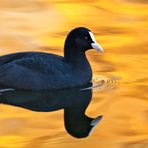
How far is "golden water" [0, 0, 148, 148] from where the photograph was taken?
9.80 meters

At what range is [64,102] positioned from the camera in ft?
36.8

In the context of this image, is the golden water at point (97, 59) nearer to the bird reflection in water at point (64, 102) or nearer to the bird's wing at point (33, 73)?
the bird reflection in water at point (64, 102)

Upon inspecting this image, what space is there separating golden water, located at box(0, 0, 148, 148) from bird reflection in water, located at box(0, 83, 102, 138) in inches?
4.5

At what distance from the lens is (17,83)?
457 inches

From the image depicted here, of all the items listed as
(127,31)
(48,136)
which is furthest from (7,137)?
(127,31)

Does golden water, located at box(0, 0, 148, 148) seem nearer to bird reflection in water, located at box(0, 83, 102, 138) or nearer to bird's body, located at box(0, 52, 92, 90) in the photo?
bird reflection in water, located at box(0, 83, 102, 138)

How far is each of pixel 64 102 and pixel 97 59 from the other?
1.96 m

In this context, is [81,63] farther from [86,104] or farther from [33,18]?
[33,18]

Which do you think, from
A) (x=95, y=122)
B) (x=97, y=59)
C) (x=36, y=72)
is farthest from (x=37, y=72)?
(x=97, y=59)

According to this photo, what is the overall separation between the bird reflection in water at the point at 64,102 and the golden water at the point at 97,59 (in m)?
0.11

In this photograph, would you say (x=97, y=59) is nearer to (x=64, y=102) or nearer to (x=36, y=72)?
(x=36, y=72)

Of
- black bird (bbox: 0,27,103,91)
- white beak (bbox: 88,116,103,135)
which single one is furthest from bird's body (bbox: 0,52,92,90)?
white beak (bbox: 88,116,103,135)

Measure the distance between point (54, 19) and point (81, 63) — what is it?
3.75 metres

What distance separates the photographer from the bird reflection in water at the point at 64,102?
10391 mm
